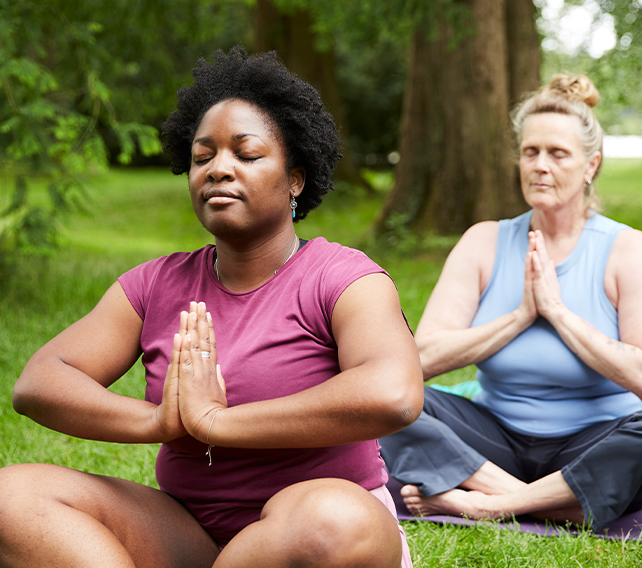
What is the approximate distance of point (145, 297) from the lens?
212cm

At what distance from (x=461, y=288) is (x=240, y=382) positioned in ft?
4.86

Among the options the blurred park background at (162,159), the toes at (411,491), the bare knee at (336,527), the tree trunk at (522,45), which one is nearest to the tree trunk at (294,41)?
the blurred park background at (162,159)

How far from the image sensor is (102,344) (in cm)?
210

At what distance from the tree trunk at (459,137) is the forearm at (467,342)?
4.92 m

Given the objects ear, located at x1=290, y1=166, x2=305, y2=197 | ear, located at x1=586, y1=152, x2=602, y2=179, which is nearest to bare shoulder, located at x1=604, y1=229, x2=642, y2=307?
ear, located at x1=586, y1=152, x2=602, y2=179

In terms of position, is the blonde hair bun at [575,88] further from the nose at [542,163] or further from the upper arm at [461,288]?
the upper arm at [461,288]

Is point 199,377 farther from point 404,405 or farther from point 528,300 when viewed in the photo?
point 528,300

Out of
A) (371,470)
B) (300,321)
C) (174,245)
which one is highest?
(300,321)

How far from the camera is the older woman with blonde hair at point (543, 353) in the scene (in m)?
2.77

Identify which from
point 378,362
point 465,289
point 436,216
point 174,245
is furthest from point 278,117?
point 174,245

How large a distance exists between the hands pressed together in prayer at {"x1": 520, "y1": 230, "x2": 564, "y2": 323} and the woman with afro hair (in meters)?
1.05

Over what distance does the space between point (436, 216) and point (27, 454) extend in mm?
5958

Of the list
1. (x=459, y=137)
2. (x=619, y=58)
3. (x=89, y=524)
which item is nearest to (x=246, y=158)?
(x=89, y=524)

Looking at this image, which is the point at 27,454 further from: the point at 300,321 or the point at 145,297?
the point at 300,321
